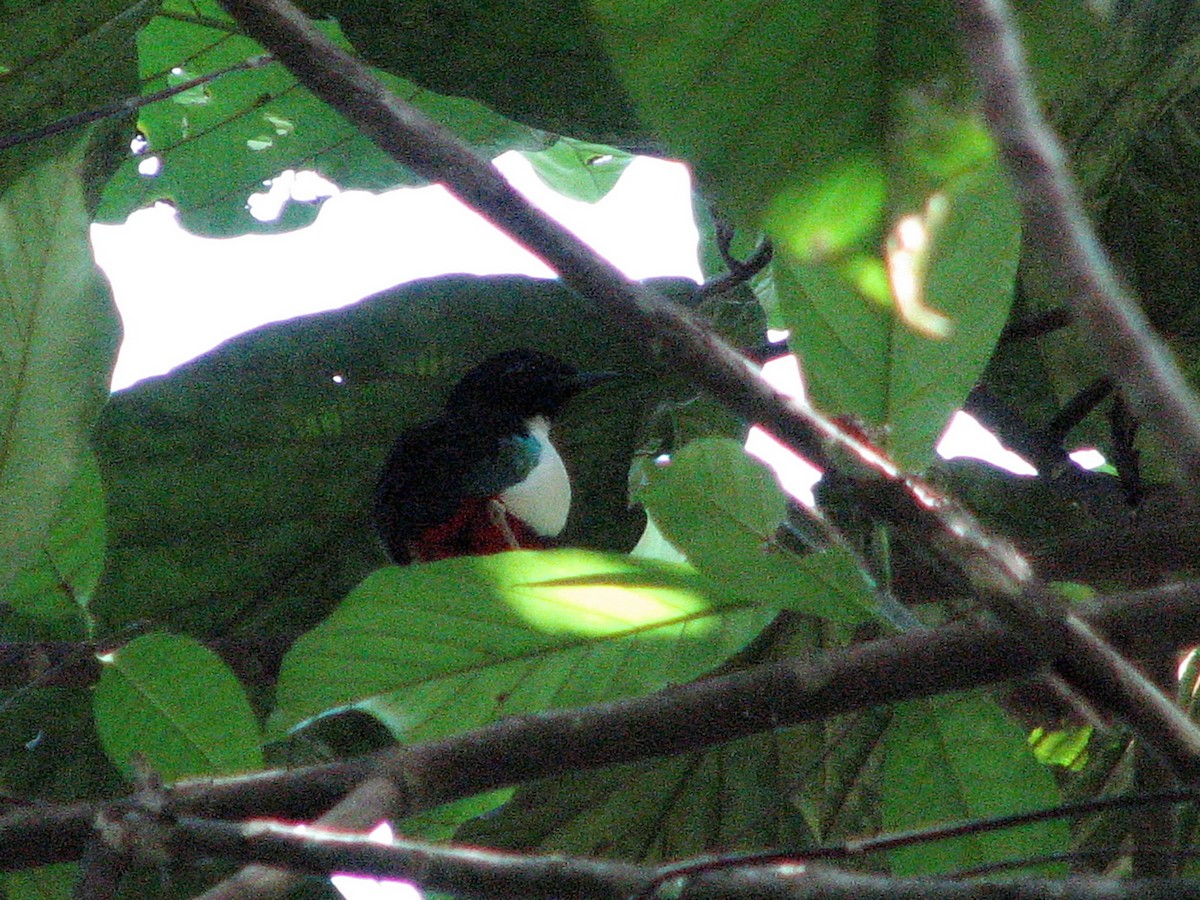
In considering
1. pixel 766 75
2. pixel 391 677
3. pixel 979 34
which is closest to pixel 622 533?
pixel 391 677

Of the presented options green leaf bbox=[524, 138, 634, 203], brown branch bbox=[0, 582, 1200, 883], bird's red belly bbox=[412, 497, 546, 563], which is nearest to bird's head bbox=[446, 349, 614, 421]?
bird's red belly bbox=[412, 497, 546, 563]

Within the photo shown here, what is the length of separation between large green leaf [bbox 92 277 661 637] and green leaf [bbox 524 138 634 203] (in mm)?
1055

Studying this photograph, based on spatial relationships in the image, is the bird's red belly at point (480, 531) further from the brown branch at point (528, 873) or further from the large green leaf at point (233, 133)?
the brown branch at point (528, 873)


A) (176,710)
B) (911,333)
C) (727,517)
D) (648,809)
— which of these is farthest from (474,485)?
(911,333)

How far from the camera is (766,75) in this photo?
911 mm

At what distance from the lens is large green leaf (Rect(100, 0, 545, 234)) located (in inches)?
101

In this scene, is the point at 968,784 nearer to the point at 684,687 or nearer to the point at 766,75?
the point at 684,687

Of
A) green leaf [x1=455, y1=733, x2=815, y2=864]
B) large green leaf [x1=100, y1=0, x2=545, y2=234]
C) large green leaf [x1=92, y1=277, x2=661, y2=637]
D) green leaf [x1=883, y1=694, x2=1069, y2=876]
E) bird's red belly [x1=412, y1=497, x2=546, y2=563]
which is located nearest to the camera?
green leaf [x1=883, y1=694, x2=1069, y2=876]

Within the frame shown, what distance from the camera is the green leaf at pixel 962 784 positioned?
124 cm

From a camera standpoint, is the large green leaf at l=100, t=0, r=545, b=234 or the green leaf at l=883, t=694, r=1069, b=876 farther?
the large green leaf at l=100, t=0, r=545, b=234

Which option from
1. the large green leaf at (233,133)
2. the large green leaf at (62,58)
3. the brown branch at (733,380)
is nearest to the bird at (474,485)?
the large green leaf at (233,133)

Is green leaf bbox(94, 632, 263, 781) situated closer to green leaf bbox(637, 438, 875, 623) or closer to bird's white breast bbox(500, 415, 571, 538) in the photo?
green leaf bbox(637, 438, 875, 623)

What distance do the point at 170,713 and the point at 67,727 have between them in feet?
2.46

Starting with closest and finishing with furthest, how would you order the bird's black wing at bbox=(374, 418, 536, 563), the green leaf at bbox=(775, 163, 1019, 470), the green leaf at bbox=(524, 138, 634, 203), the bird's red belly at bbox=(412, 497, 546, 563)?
the green leaf at bbox=(775, 163, 1019, 470)
the bird's black wing at bbox=(374, 418, 536, 563)
the green leaf at bbox=(524, 138, 634, 203)
the bird's red belly at bbox=(412, 497, 546, 563)
